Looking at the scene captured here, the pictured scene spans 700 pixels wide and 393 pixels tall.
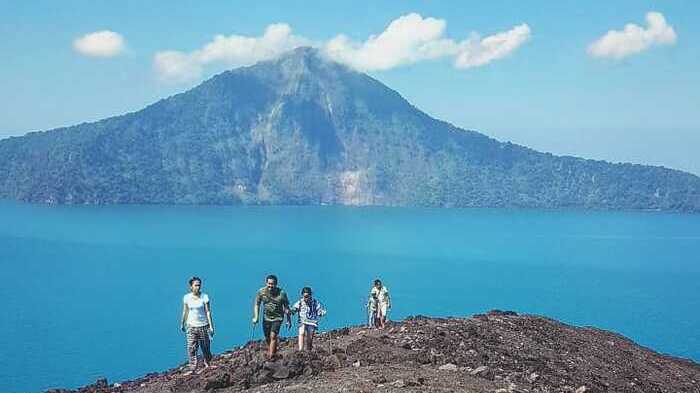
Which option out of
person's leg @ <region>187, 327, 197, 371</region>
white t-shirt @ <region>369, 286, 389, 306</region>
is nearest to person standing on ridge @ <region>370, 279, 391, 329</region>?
white t-shirt @ <region>369, 286, 389, 306</region>

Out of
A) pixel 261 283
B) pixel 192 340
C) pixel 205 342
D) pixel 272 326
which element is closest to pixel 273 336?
pixel 272 326

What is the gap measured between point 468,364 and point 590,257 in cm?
12485

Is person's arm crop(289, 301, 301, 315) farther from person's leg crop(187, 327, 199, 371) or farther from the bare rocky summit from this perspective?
person's leg crop(187, 327, 199, 371)

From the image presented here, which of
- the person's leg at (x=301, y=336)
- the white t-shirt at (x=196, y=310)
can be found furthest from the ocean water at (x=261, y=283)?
the person's leg at (x=301, y=336)

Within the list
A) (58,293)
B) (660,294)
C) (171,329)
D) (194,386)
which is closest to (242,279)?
(58,293)

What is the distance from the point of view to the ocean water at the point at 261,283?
57.0 m

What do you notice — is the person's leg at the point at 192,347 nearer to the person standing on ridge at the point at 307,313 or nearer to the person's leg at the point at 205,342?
the person's leg at the point at 205,342

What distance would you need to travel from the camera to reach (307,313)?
19266mm

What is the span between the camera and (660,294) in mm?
94812

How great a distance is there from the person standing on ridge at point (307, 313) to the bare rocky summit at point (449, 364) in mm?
541

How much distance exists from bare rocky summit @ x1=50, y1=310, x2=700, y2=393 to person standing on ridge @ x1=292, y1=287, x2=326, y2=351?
1.77 feet

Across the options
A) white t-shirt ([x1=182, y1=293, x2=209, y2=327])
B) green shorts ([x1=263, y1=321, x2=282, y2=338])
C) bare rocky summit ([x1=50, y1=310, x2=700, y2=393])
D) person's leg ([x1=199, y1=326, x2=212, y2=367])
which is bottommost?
bare rocky summit ([x1=50, y1=310, x2=700, y2=393])

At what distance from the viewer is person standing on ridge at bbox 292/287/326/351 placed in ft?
62.7

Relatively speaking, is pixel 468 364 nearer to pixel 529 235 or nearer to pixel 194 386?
pixel 194 386
